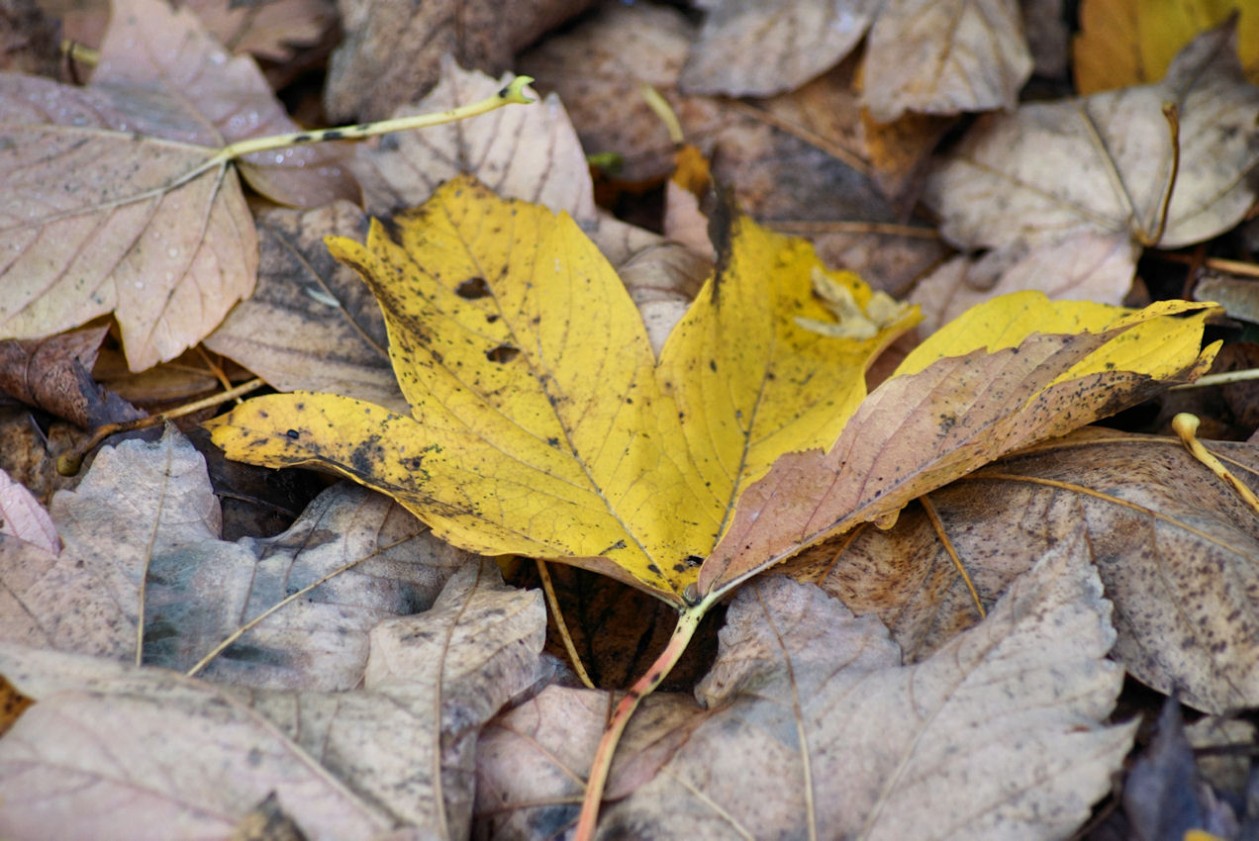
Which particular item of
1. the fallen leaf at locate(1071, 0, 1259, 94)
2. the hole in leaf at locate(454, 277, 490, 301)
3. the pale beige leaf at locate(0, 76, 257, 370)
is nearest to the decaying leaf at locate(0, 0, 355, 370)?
the pale beige leaf at locate(0, 76, 257, 370)

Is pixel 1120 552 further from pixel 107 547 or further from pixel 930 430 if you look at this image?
pixel 107 547

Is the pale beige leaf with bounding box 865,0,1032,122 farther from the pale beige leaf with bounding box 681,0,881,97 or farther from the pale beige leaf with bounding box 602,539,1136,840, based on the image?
the pale beige leaf with bounding box 602,539,1136,840

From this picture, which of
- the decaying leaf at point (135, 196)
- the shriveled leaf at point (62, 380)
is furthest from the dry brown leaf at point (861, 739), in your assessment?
the decaying leaf at point (135, 196)

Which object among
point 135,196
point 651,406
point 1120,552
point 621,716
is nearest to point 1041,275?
point 1120,552

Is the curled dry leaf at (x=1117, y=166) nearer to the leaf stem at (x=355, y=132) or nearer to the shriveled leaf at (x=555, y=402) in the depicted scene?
the shriveled leaf at (x=555, y=402)

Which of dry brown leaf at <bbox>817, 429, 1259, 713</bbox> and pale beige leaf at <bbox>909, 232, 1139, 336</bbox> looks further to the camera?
pale beige leaf at <bbox>909, 232, 1139, 336</bbox>

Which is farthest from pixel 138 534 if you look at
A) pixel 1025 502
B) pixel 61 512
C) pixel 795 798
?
pixel 1025 502
